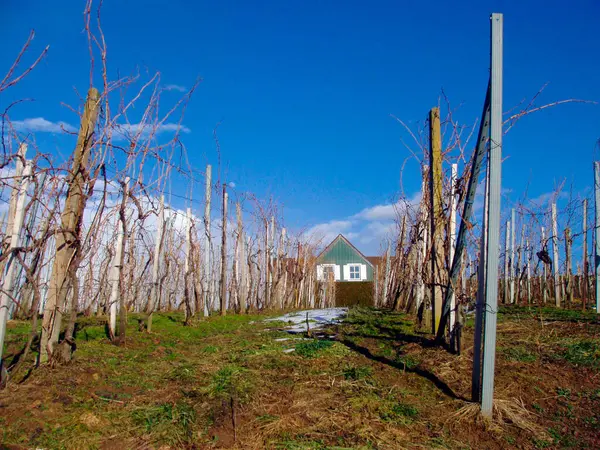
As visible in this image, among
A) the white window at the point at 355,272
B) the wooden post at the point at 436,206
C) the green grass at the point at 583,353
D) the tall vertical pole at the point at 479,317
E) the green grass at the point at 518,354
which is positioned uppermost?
the wooden post at the point at 436,206

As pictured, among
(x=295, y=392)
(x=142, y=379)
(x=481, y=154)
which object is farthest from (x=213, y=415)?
(x=481, y=154)

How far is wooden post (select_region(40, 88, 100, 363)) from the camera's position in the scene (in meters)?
4.12

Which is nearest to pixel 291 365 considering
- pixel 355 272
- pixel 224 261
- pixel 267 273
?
pixel 224 261

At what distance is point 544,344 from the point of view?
16.0 feet

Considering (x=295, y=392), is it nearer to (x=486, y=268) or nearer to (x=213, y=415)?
(x=213, y=415)

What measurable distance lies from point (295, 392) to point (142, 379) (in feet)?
4.97

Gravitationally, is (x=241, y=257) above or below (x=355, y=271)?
above

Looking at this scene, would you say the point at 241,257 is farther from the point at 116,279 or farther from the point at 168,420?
the point at 168,420

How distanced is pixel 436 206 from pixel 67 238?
4051 millimetres

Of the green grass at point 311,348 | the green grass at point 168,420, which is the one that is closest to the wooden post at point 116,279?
the green grass at point 311,348

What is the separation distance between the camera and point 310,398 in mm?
3598

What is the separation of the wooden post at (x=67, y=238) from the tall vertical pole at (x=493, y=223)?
11.7 feet

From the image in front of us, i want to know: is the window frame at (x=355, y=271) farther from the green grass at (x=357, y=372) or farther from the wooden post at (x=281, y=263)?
the green grass at (x=357, y=372)

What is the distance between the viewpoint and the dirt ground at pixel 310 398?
9.42 feet
